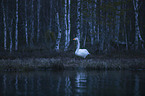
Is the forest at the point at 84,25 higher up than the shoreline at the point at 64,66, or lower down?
higher up

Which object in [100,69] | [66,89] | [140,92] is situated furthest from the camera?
[100,69]

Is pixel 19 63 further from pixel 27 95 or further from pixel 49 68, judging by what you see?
pixel 27 95

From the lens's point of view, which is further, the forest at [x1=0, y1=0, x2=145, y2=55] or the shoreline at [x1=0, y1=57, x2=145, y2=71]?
the forest at [x1=0, y1=0, x2=145, y2=55]

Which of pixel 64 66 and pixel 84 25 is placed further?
pixel 84 25

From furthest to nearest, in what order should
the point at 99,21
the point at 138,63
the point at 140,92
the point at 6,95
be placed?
1. the point at 99,21
2. the point at 138,63
3. the point at 140,92
4. the point at 6,95

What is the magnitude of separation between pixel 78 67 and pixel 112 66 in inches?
75.2

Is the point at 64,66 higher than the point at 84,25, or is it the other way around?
the point at 84,25

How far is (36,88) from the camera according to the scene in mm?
7020

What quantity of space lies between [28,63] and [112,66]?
Answer: 4.75 meters

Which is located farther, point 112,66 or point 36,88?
point 112,66

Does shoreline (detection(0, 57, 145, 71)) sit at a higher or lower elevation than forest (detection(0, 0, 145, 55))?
lower

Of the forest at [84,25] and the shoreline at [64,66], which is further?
the forest at [84,25]

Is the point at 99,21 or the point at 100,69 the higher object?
the point at 99,21

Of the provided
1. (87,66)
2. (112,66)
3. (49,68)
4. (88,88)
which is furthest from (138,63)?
(88,88)
